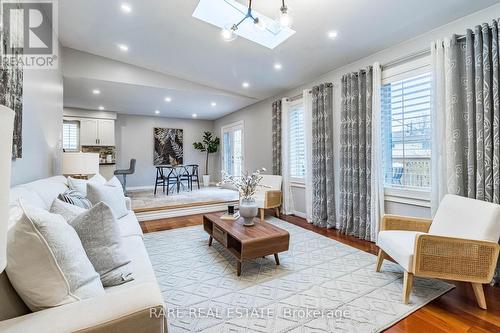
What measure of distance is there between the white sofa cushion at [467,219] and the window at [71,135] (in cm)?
799

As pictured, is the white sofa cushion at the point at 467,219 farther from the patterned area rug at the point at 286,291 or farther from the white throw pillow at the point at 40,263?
the white throw pillow at the point at 40,263

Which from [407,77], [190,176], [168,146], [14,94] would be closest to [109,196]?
[14,94]

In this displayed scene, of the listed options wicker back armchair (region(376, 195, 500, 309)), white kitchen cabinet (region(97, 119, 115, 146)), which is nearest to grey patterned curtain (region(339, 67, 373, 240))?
wicker back armchair (region(376, 195, 500, 309))

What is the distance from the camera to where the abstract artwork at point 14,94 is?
1.73 m

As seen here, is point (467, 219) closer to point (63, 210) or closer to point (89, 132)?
point (63, 210)

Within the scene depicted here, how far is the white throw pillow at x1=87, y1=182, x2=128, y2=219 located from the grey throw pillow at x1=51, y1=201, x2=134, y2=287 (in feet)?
3.79

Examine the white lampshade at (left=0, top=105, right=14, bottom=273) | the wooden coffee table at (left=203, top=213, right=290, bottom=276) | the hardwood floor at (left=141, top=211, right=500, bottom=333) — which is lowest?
the hardwood floor at (left=141, top=211, right=500, bottom=333)

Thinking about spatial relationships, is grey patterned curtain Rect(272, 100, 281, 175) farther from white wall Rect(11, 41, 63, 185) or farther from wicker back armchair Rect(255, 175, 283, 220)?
white wall Rect(11, 41, 63, 185)

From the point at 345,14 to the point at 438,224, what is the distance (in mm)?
2300

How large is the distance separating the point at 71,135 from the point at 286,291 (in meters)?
7.20

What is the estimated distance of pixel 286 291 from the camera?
1.96 meters

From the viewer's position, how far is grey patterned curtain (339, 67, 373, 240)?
315 cm

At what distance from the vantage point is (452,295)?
193cm

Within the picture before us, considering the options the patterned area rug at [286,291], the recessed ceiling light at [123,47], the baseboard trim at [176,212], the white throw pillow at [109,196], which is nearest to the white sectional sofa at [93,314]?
the patterned area rug at [286,291]
